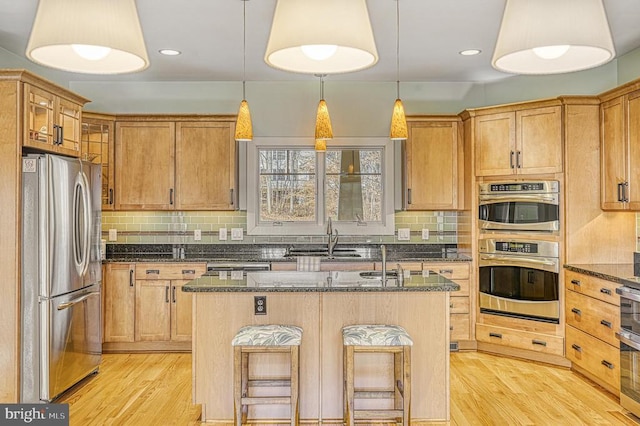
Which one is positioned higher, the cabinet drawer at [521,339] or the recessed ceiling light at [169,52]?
the recessed ceiling light at [169,52]

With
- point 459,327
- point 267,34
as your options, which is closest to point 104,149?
point 267,34

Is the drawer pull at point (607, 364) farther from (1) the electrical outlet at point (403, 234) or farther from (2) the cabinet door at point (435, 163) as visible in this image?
(1) the electrical outlet at point (403, 234)

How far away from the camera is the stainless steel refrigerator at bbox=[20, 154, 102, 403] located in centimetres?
351

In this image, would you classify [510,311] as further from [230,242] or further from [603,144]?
[230,242]

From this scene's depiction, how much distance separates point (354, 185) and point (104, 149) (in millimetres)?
2635

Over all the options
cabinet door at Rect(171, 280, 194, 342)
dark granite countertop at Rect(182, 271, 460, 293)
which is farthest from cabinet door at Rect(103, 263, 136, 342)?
dark granite countertop at Rect(182, 271, 460, 293)

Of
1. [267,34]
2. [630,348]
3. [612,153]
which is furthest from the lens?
[612,153]

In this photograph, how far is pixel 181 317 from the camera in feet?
16.6

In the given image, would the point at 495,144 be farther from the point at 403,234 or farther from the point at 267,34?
the point at 267,34

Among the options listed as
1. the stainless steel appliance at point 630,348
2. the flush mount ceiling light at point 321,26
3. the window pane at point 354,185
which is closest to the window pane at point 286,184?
the window pane at point 354,185

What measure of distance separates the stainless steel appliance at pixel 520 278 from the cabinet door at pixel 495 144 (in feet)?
2.25

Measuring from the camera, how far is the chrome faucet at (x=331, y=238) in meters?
5.34

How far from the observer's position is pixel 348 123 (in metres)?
5.73

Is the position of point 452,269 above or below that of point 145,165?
below
